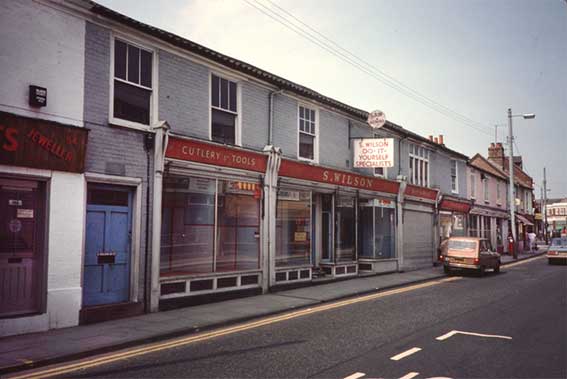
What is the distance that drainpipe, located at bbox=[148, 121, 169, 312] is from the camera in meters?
11.1

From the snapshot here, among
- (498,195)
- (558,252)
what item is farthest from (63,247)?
(498,195)

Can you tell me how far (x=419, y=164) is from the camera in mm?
24844

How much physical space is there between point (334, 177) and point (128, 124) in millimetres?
8825

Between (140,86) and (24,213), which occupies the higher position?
(140,86)

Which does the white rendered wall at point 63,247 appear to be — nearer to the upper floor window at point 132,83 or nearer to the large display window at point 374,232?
the upper floor window at point 132,83

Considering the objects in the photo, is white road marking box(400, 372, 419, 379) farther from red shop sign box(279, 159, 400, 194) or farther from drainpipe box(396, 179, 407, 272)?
drainpipe box(396, 179, 407, 272)

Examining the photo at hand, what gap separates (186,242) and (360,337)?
223 inches

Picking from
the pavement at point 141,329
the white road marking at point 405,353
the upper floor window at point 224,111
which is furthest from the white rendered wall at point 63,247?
the white road marking at point 405,353

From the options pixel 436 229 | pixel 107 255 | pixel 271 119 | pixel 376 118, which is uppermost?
pixel 376 118

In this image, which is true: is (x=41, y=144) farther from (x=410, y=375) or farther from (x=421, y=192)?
(x=421, y=192)

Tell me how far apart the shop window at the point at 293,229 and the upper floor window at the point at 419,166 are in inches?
→ 351

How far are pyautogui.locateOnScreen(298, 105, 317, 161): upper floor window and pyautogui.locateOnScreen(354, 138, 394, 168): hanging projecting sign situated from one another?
2359 millimetres

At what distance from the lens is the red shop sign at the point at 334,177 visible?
51.1 ft

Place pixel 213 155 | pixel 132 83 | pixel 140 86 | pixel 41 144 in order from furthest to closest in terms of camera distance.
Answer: pixel 213 155 < pixel 140 86 < pixel 132 83 < pixel 41 144
